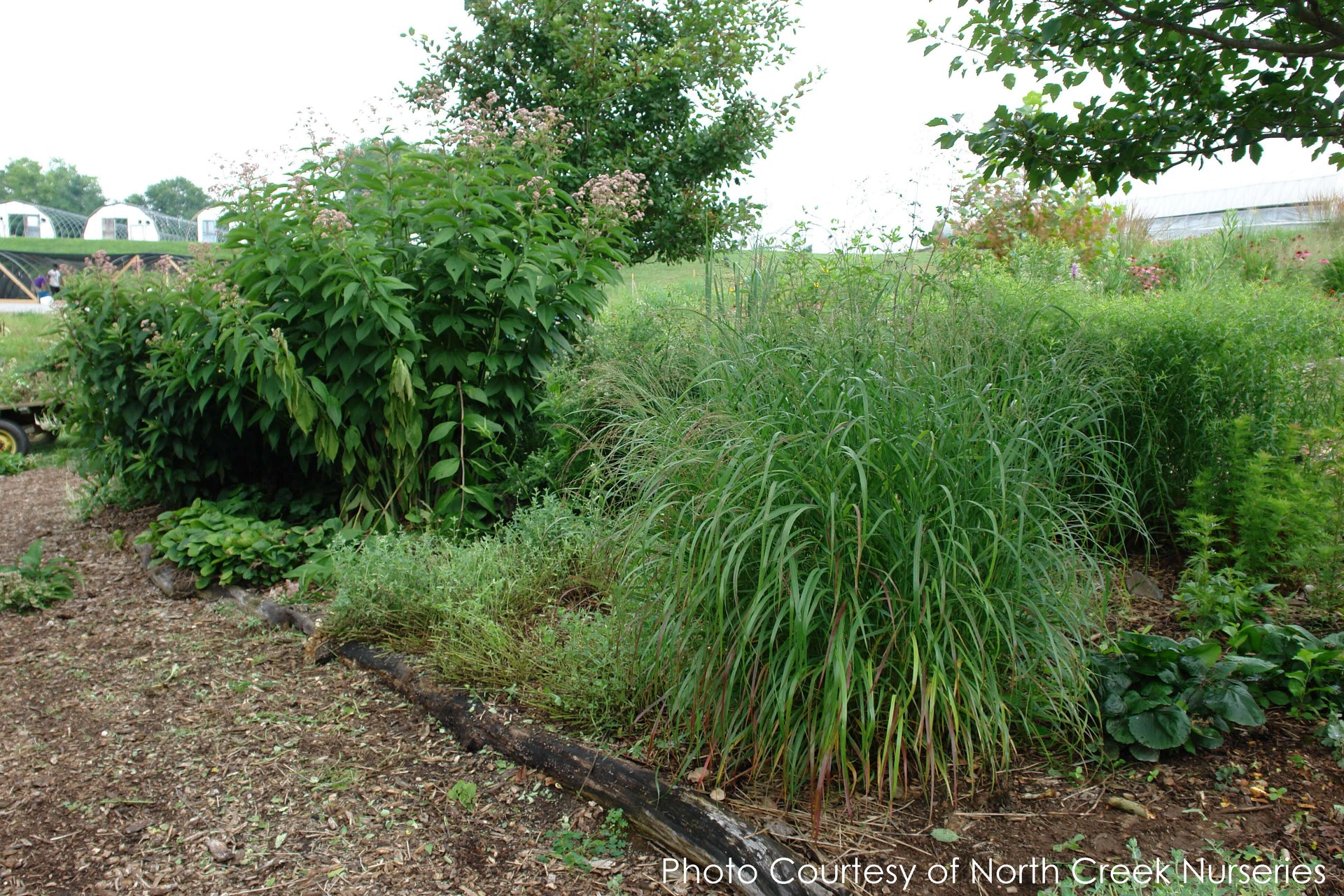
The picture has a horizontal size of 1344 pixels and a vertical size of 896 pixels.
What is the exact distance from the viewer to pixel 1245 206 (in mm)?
15125

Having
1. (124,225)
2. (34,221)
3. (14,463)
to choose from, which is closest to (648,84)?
(14,463)

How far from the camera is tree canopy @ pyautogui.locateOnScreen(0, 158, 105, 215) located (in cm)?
6531

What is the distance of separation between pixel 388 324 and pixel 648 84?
355 cm

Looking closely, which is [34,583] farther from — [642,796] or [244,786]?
[642,796]

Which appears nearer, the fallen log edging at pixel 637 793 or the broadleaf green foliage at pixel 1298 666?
the fallen log edging at pixel 637 793

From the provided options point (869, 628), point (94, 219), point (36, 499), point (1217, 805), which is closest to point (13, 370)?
point (36, 499)

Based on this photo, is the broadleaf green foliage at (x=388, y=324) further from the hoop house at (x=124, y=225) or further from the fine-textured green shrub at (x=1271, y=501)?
the hoop house at (x=124, y=225)

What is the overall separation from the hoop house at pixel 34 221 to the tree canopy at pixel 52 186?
35152mm

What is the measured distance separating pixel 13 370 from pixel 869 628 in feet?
35.8

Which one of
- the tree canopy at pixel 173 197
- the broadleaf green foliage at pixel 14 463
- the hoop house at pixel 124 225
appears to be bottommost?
the broadleaf green foliage at pixel 14 463

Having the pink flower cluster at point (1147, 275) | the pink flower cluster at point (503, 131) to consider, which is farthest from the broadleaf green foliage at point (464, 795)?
the pink flower cluster at point (1147, 275)

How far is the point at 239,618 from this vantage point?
403cm

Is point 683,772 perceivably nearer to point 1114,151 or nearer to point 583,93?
point 1114,151

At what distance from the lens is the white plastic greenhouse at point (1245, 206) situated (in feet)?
37.0
